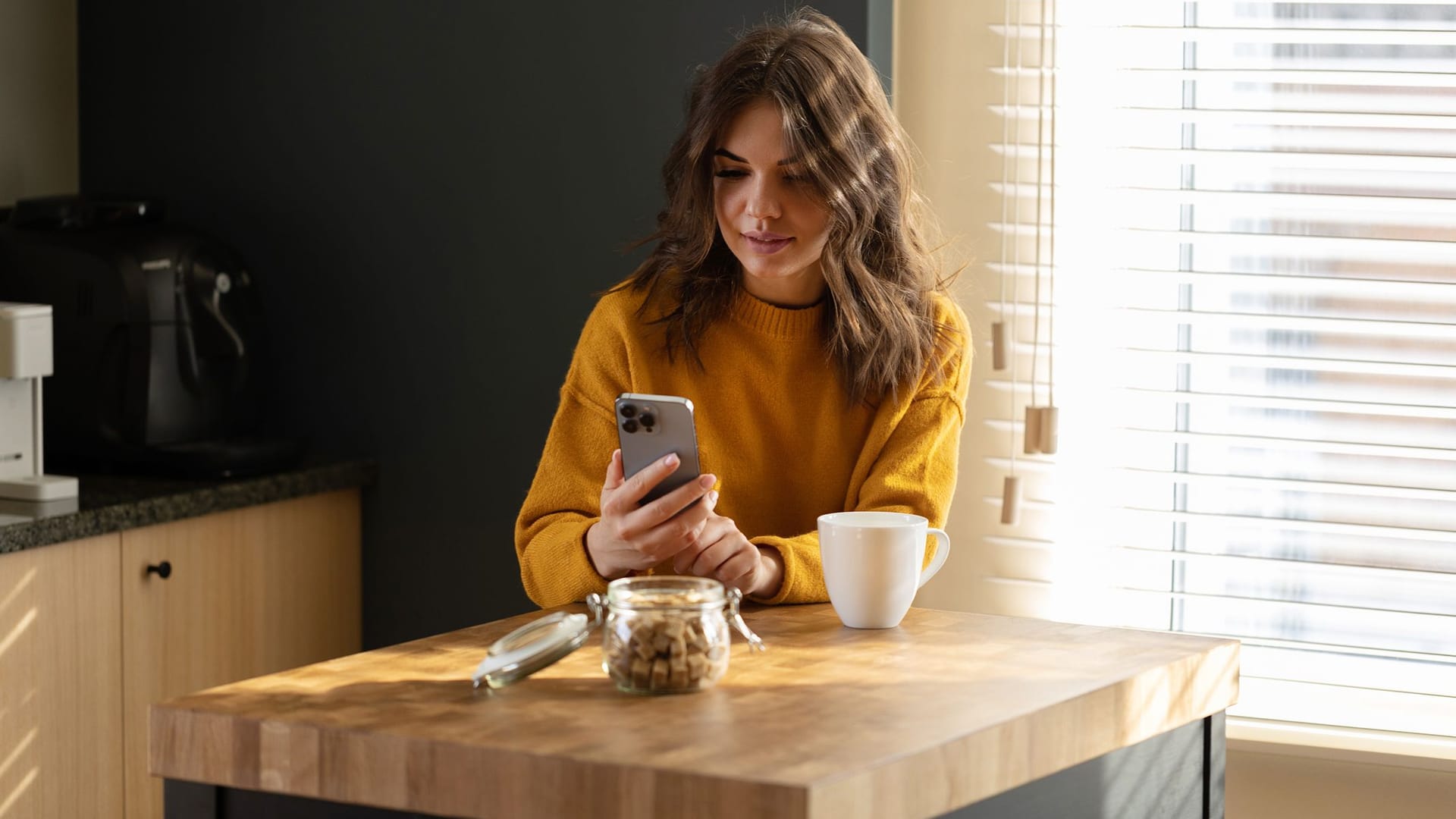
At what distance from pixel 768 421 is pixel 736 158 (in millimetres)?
310

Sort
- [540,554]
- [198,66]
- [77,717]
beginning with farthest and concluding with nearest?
[198,66]
[77,717]
[540,554]

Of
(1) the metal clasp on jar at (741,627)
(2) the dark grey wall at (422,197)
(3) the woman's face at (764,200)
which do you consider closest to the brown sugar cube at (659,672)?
(1) the metal clasp on jar at (741,627)

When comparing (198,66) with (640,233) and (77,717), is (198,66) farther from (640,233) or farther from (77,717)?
(77,717)


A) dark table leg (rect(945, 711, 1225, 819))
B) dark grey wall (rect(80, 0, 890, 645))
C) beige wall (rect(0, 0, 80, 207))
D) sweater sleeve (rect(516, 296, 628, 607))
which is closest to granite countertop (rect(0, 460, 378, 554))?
dark grey wall (rect(80, 0, 890, 645))

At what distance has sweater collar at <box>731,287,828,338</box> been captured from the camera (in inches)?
72.9

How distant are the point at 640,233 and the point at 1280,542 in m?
1.06

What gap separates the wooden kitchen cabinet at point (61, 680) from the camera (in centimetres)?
211

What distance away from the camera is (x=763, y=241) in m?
1.76

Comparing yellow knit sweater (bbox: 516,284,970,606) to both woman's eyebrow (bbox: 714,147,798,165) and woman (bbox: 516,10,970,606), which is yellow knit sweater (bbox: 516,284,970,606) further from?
woman's eyebrow (bbox: 714,147,798,165)

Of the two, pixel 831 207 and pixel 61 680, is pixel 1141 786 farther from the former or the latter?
pixel 61 680

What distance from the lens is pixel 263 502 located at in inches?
97.5

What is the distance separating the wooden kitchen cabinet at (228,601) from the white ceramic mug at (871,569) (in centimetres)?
123

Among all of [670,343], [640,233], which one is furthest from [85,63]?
[670,343]

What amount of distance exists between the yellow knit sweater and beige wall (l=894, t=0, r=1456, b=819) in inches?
18.4
